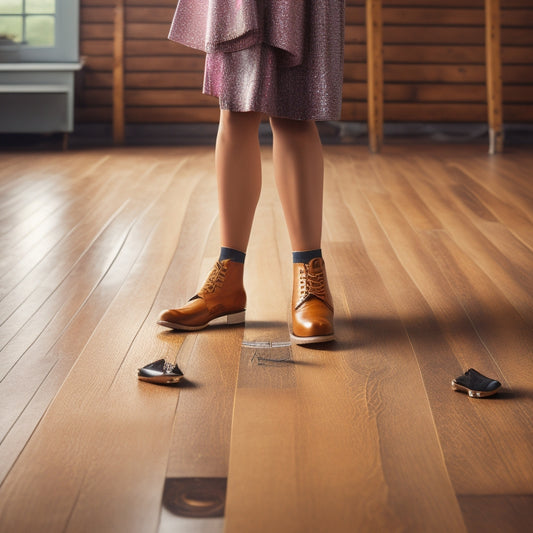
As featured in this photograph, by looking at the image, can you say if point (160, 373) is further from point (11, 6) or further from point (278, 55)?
point (11, 6)

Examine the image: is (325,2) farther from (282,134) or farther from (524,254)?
(524,254)

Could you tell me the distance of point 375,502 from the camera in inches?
34.8

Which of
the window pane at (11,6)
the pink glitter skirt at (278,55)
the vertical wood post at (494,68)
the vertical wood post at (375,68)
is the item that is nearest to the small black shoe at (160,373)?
the pink glitter skirt at (278,55)

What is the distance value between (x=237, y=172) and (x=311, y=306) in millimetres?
310

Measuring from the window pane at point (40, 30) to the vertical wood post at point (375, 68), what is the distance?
2118 millimetres

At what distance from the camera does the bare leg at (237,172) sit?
1575 millimetres

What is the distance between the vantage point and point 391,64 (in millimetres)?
5406

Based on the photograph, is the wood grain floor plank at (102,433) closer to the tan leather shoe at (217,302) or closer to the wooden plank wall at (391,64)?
the tan leather shoe at (217,302)

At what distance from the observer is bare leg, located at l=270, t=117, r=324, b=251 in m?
1.55

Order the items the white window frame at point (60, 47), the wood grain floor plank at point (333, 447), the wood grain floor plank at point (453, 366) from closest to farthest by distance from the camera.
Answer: the wood grain floor plank at point (333, 447), the wood grain floor plank at point (453, 366), the white window frame at point (60, 47)

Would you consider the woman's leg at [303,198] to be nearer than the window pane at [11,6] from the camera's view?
Yes

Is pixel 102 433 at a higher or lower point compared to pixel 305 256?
lower

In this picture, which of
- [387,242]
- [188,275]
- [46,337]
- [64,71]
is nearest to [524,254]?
[387,242]

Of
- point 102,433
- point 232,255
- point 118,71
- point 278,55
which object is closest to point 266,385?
point 102,433
